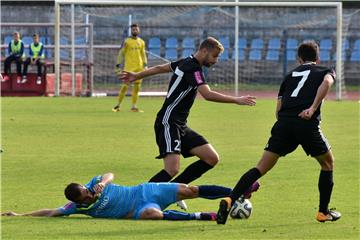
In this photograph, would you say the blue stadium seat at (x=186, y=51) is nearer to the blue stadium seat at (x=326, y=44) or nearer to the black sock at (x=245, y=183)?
the blue stadium seat at (x=326, y=44)

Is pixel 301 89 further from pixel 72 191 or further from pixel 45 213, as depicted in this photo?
pixel 45 213

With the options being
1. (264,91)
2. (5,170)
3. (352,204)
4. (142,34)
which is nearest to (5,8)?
(142,34)

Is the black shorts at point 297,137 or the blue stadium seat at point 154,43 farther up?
the blue stadium seat at point 154,43

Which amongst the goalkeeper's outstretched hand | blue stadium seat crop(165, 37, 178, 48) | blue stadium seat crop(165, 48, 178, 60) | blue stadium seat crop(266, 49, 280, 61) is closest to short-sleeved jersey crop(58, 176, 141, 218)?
the goalkeeper's outstretched hand

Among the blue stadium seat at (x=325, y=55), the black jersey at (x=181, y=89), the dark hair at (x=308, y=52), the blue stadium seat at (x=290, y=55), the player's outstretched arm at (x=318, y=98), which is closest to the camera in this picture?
the player's outstretched arm at (x=318, y=98)

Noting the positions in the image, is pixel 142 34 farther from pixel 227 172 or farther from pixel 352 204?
pixel 352 204

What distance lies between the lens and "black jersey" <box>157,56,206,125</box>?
11492 mm

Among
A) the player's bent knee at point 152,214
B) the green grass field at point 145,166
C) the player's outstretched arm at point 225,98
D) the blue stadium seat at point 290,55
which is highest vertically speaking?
the player's outstretched arm at point 225,98

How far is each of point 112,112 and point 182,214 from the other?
17680mm

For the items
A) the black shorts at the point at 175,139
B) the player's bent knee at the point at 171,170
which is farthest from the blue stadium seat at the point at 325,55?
the player's bent knee at the point at 171,170

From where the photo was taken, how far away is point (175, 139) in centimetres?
1167

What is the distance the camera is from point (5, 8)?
49438 millimetres

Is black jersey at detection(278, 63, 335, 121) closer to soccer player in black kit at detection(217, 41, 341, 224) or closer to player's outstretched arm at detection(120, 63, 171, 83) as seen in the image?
soccer player in black kit at detection(217, 41, 341, 224)

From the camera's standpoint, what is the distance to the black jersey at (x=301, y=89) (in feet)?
35.6
